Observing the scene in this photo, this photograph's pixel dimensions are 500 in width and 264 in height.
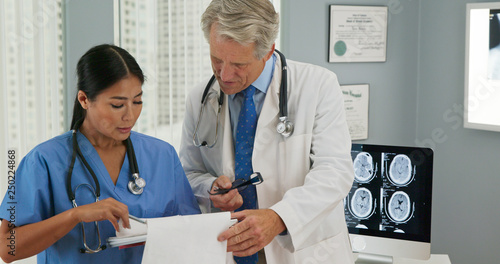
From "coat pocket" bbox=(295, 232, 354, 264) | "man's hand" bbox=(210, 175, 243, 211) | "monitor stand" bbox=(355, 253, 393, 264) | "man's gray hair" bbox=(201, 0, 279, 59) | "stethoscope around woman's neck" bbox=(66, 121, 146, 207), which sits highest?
"man's gray hair" bbox=(201, 0, 279, 59)

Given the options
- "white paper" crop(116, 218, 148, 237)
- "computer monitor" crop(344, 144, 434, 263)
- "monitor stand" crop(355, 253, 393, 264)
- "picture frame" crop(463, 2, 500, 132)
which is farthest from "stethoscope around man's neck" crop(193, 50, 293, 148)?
"picture frame" crop(463, 2, 500, 132)

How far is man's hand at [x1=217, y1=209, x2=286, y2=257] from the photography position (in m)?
1.19

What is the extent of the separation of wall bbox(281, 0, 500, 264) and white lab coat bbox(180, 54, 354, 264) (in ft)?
4.24

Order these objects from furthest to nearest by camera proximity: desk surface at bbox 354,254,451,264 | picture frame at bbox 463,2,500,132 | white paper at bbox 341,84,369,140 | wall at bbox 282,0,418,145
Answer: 1. white paper at bbox 341,84,369,140
2. wall at bbox 282,0,418,145
3. picture frame at bbox 463,2,500,132
4. desk surface at bbox 354,254,451,264

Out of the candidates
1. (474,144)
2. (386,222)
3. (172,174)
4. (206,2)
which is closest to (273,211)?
(172,174)

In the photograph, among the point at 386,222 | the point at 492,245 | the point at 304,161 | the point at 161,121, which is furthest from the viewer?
the point at 492,245

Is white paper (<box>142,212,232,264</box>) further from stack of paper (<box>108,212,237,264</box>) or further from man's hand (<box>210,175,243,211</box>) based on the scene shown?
man's hand (<box>210,175,243,211</box>)

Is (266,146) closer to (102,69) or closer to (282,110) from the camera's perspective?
(282,110)

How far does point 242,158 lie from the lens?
1441 mm

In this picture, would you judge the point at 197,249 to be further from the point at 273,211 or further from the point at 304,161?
the point at 304,161

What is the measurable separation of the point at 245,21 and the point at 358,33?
1.76 m

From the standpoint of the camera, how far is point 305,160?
142cm

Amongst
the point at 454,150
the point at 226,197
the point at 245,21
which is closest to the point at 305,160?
the point at 226,197

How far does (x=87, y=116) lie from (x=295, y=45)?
64.0 inches
